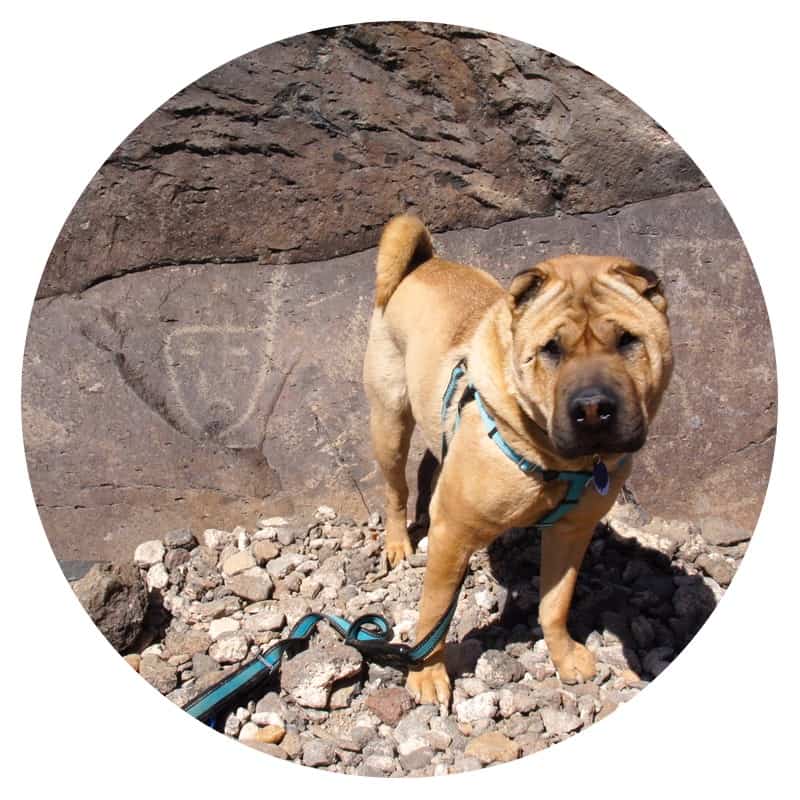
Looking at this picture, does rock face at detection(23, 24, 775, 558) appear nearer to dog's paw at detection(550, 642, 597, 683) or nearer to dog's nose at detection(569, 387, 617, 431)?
dog's paw at detection(550, 642, 597, 683)

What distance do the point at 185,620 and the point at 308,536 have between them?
91cm

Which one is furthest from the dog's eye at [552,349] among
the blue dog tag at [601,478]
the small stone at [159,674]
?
the small stone at [159,674]

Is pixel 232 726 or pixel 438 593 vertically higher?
pixel 438 593

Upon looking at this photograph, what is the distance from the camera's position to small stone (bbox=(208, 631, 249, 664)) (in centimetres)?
397

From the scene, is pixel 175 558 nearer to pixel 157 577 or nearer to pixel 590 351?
pixel 157 577

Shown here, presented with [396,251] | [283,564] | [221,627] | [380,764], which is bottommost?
[380,764]

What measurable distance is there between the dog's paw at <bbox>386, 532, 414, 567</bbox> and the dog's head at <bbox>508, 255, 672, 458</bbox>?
6.60ft

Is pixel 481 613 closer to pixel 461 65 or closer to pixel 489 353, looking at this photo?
pixel 489 353

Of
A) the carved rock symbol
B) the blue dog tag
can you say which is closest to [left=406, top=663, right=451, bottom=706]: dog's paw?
the blue dog tag

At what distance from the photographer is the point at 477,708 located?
11.9 feet

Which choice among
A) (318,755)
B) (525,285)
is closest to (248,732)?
(318,755)

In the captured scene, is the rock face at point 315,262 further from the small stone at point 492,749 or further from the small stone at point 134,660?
the small stone at point 492,749

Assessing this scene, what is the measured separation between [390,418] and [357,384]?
1005 mm

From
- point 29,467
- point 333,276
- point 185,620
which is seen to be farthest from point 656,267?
point 29,467
